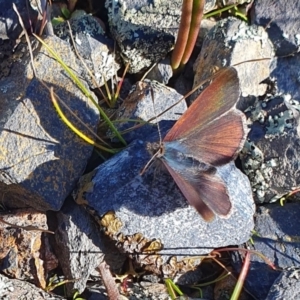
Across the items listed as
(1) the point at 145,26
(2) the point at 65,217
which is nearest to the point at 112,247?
(2) the point at 65,217

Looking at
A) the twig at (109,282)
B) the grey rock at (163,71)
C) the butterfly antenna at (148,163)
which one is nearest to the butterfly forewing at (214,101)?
the butterfly antenna at (148,163)

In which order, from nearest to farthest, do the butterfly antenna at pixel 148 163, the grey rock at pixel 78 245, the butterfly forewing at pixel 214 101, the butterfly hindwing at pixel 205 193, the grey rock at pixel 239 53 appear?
the butterfly hindwing at pixel 205 193 < the butterfly forewing at pixel 214 101 < the butterfly antenna at pixel 148 163 < the grey rock at pixel 78 245 < the grey rock at pixel 239 53

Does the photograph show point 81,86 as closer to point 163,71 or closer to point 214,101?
point 163,71

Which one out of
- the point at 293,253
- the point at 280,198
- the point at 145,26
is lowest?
the point at 293,253

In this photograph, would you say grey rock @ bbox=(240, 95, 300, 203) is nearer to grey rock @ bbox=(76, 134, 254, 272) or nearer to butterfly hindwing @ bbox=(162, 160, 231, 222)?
grey rock @ bbox=(76, 134, 254, 272)

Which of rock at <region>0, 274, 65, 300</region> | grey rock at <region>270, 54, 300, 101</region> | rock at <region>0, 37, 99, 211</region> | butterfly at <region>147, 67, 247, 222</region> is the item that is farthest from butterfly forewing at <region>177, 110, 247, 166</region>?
rock at <region>0, 274, 65, 300</region>

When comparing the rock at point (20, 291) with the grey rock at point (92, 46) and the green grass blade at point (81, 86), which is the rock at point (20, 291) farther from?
the grey rock at point (92, 46)

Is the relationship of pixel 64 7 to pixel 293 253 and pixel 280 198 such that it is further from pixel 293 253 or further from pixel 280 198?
pixel 293 253
